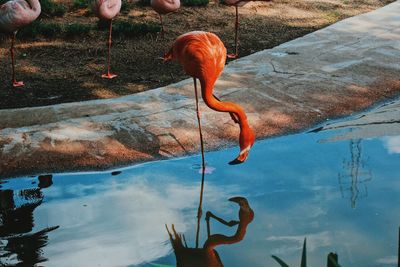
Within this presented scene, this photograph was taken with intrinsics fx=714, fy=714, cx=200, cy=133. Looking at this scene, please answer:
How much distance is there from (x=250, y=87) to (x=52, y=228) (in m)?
2.65

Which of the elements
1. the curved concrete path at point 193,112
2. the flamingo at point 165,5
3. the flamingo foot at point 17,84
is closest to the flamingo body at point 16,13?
the flamingo foot at point 17,84

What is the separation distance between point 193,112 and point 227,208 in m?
1.47

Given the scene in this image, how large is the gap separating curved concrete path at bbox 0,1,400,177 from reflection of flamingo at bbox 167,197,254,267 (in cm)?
94

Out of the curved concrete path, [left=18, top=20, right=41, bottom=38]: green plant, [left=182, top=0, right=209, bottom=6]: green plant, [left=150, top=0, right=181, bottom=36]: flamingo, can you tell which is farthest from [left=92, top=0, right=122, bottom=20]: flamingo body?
[left=182, top=0, right=209, bottom=6]: green plant

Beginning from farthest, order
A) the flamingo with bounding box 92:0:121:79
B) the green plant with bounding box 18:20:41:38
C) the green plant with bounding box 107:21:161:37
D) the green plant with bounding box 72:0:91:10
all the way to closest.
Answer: the green plant with bounding box 72:0:91:10, the green plant with bounding box 107:21:161:37, the green plant with bounding box 18:20:41:38, the flamingo with bounding box 92:0:121:79

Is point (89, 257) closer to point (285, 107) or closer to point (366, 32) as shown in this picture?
point (285, 107)

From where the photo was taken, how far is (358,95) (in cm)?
621

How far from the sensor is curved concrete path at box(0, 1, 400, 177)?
504 centimetres

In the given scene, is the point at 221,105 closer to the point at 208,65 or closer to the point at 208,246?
the point at 208,65

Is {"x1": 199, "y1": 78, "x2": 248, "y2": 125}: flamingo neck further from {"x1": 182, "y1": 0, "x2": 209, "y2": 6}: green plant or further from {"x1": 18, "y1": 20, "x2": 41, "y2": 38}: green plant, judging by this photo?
{"x1": 182, "y1": 0, "x2": 209, "y2": 6}: green plant

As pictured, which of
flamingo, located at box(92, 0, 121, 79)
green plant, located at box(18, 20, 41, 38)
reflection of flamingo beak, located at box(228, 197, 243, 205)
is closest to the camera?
reflection of flamingo beak, located at box(228, 197, 243, 205)

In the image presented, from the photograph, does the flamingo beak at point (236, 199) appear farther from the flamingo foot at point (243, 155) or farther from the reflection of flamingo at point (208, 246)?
the flamingo foot at point (243, 155)

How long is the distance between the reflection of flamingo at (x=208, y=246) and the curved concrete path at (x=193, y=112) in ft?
3.09

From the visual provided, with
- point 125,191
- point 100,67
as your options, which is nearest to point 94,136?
point 125,191
